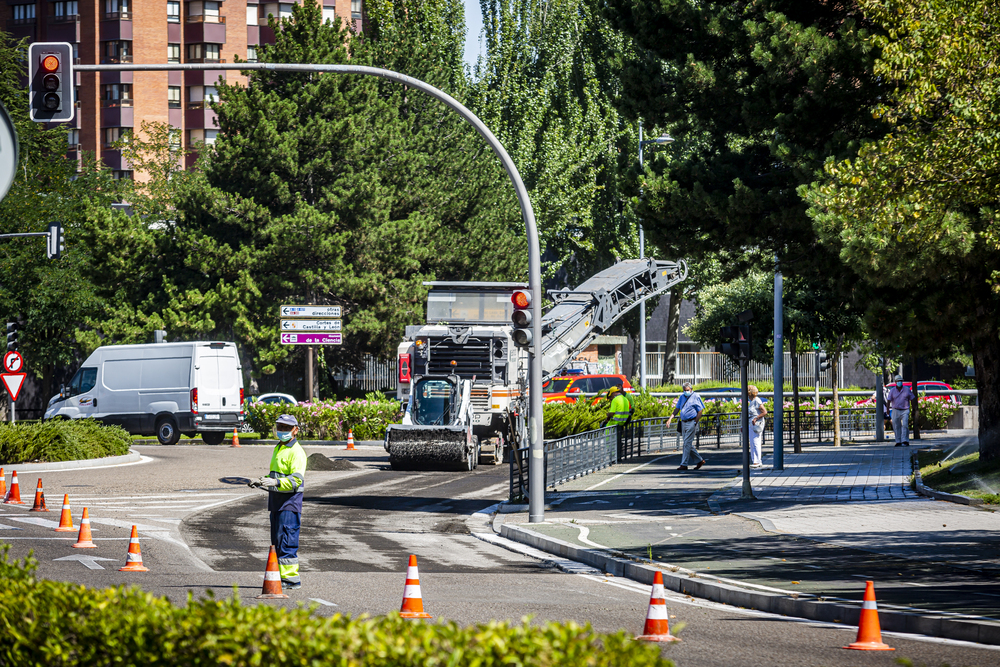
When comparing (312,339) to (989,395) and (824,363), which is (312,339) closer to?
(824,363)

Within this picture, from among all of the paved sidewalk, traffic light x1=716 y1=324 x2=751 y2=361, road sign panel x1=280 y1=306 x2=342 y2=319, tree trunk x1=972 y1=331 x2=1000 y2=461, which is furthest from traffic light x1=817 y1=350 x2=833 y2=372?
traffic light x1=716 y1=324 x2=751 y2=361

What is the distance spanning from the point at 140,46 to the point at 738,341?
6042 cm

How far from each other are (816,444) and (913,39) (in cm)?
2212

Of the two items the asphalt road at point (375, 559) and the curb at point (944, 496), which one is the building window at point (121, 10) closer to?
the asphalt road at point (375, 559)

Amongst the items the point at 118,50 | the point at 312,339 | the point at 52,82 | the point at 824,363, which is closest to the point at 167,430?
the point at 312,339

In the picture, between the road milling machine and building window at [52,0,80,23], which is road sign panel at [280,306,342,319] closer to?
the road milling machine

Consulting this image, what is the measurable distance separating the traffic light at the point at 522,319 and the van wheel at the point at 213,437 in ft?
63.8

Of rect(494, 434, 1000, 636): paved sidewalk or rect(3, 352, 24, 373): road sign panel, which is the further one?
rect(3, 352, 24, 373): road sign panel

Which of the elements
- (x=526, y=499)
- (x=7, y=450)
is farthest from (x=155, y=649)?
(x=7, y=450)

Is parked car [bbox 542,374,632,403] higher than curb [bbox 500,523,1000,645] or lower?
higher

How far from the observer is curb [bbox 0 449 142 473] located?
22.8m

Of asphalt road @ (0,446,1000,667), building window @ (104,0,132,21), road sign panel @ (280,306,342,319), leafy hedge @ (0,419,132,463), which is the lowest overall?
asphalt road @ (0,446,1000,667)

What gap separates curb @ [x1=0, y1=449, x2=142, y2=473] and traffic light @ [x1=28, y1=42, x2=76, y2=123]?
1244 centimetres

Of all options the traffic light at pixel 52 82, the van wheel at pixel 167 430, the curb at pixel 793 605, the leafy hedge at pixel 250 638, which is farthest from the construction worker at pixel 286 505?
the van wheel at pixel 167 430
